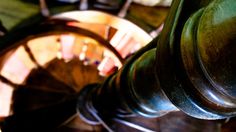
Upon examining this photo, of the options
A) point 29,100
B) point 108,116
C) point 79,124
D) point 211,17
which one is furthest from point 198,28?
point 29,100

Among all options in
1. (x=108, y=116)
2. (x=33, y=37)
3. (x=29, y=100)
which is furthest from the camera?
(x=29, y=100)

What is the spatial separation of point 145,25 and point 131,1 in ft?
0.67

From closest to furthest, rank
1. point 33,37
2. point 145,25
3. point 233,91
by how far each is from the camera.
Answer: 1. point 233,91
2. point 33,37
3. point 145,25

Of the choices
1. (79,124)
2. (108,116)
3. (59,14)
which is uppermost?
(59,14)

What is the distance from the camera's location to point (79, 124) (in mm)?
2285

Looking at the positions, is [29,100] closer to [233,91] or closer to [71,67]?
[71,67]

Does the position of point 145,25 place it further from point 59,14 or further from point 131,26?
point 59,14

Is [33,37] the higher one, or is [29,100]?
[33,37]

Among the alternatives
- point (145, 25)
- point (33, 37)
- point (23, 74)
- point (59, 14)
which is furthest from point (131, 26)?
point (23, 74)

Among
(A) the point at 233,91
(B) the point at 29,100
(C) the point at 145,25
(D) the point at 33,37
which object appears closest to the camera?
(A) the point at 233,91

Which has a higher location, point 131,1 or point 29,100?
point 131,1

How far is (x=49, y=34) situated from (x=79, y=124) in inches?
25.8

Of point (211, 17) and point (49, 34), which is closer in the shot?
point (211, 17)

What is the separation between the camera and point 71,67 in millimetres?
2977
